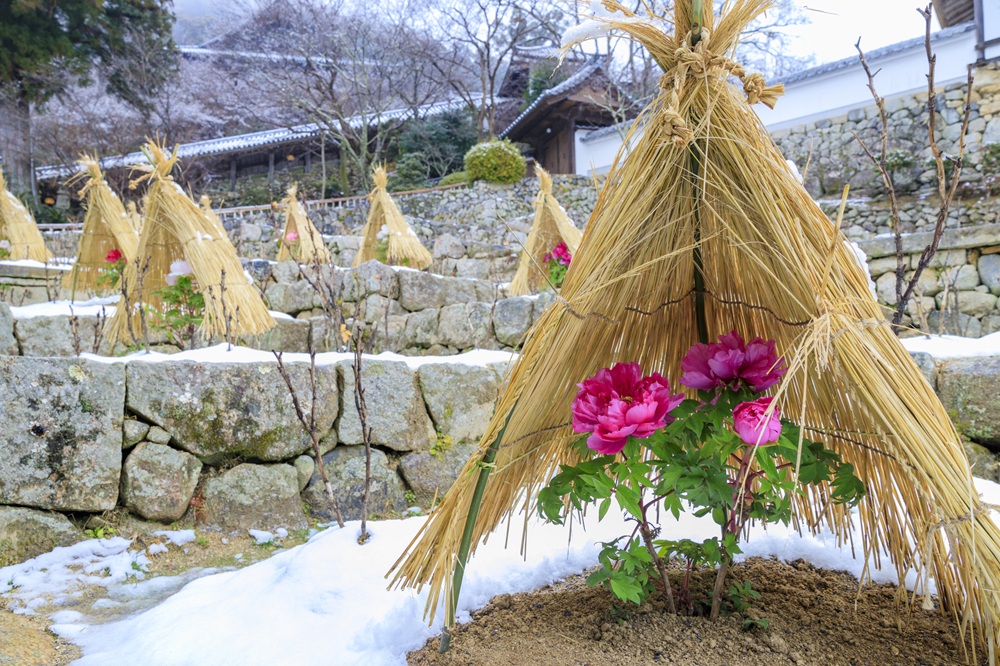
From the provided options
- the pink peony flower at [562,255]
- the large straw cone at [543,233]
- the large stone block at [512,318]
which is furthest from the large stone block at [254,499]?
the large straw cone at [543,233]

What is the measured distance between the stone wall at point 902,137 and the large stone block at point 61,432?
31.3 feet

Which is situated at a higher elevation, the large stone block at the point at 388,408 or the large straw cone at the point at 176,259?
the large straw cone at the point at 176,259

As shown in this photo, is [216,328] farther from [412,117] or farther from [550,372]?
[412,117]

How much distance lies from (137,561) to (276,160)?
15679 millimetres

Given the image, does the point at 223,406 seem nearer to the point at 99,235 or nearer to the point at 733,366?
the point at 733,366

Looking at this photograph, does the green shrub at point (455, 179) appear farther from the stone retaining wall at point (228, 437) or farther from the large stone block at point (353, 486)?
the large stone block at point (353, 486)

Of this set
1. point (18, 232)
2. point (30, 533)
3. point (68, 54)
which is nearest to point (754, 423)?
point (30, 533)

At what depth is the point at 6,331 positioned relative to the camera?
3.99 m

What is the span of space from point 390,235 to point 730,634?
645 cm

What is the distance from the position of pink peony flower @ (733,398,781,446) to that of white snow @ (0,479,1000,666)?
2.05 ft

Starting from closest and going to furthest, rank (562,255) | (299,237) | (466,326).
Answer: (562,255)
(466,326)
(299,237)

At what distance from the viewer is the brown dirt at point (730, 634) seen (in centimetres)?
108

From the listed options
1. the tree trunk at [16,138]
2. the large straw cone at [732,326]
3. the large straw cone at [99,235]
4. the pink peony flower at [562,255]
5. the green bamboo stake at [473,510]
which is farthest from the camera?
the tree trunk at [16,138]

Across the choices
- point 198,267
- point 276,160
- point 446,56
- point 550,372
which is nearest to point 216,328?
point 198,267
